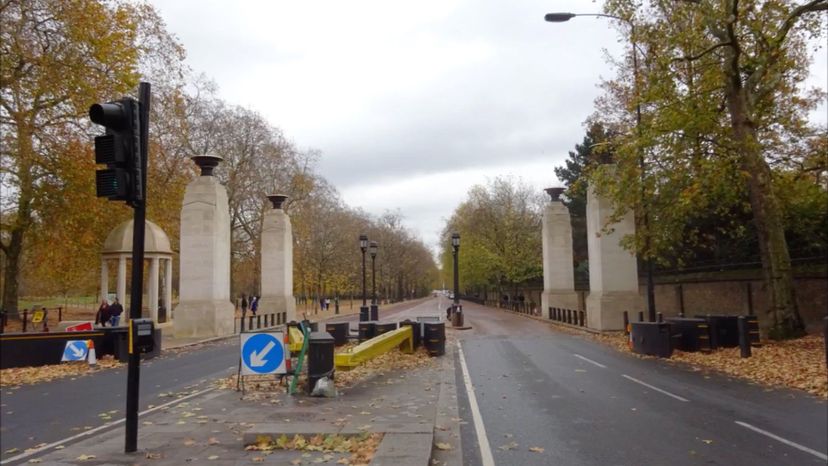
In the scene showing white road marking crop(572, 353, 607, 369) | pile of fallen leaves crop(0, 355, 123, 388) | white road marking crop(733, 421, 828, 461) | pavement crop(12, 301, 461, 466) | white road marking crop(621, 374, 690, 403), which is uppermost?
pavement crop(12, 301, 461, 466)

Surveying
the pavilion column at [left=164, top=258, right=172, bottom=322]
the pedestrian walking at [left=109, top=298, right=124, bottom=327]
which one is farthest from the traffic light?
the pavilion column at [left=164, top=258, right=172, bottom=322]

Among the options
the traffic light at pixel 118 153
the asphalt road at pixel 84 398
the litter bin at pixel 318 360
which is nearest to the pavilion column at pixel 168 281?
the asphalt road at pixel 84 398

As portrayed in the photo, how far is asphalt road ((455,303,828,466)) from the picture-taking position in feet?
22.4

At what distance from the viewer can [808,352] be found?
15.6 m

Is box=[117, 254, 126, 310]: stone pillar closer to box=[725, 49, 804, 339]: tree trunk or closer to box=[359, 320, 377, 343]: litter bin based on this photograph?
box=[359, 320, 377, 343]: litter bin

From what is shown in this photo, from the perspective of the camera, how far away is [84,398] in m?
11.3

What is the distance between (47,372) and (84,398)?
14.8ft

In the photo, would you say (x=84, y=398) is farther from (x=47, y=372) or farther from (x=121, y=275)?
(x=121, y=275)

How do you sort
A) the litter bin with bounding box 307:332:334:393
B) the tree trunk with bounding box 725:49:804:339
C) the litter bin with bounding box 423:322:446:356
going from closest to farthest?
the litter bin with bounding box 307:332:334:393 → the litter bin with bounding box 423:322:446:356 → the tree trunk with bounding box 725:49:804:339

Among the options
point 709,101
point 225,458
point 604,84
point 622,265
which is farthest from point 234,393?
point 604,84

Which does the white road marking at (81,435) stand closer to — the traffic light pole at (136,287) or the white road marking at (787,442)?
the traffic light pole at (136,287)

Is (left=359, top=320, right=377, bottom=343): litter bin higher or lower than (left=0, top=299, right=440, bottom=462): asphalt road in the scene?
higher

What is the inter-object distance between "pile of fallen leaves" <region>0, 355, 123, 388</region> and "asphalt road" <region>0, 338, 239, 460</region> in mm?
567

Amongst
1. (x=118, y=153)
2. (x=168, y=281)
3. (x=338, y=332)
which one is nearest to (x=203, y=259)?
(x=168, y=281)
